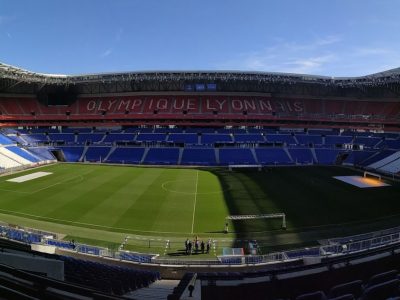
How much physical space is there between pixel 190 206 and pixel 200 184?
10.0 metres

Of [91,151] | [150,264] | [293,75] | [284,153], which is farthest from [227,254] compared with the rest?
[293,75]

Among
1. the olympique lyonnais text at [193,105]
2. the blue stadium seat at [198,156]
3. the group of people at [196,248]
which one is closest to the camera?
the group of people at [196,248]

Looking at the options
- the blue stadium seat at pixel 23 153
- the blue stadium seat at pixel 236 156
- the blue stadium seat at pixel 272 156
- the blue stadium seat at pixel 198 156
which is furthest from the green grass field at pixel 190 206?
the blue stadium seat at pixel 198 156

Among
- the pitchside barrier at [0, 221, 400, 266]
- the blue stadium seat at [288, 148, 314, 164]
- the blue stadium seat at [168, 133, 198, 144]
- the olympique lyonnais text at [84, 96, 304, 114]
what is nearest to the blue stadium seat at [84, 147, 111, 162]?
the blue stadium seat at [168, 133, 198, 144]

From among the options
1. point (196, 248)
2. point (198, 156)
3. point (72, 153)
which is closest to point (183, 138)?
point (198, 156)

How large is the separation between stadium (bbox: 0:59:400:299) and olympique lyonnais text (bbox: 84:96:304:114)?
364mm

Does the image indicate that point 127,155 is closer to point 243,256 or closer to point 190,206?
point 190,206

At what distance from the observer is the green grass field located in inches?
936

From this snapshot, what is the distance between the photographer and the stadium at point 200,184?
739 centimetres

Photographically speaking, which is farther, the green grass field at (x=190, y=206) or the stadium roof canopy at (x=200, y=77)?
the stadium roof canopy at (x=200, y=77)

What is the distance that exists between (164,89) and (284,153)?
31.8m

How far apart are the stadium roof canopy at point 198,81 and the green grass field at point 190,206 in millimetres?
27032

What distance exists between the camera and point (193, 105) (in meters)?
73.0

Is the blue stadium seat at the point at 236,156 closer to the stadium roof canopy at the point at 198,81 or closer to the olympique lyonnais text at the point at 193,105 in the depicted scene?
the olympique lyonnais text at the point at 193,105
